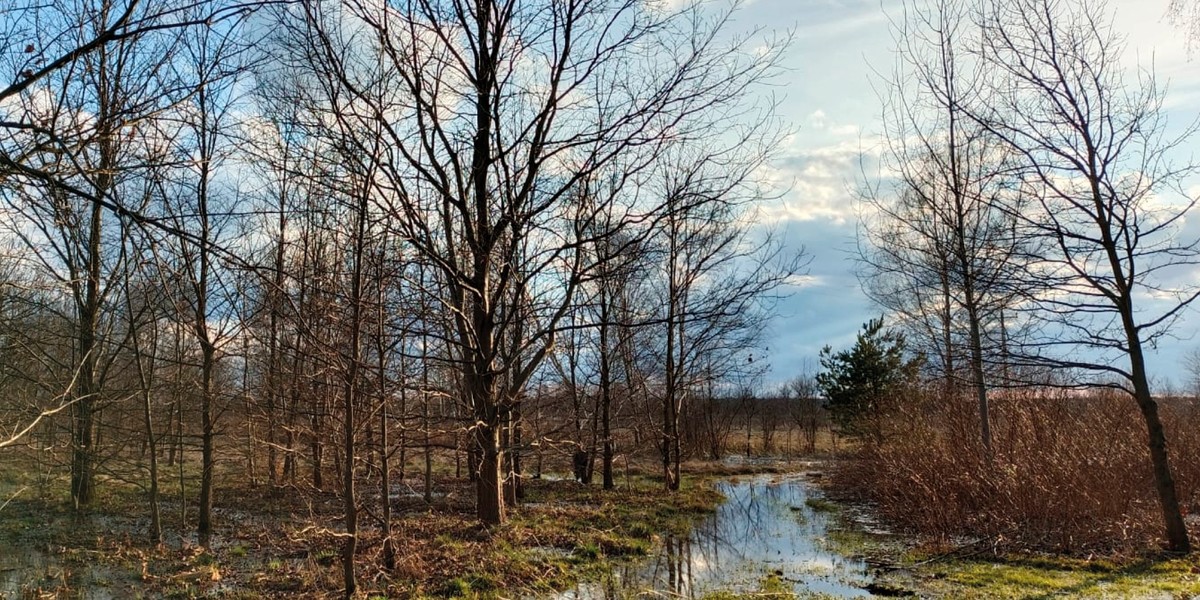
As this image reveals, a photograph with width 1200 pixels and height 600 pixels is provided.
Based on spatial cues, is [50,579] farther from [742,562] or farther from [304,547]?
[742,562]

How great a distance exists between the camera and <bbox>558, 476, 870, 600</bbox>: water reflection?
26.8 feet

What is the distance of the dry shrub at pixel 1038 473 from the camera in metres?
10.0

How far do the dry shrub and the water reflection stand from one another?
76.2 inches

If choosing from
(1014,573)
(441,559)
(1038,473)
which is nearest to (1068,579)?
(1014,573)

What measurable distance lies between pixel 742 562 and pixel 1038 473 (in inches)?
186

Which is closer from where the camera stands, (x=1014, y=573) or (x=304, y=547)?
(x=1014, y=573)

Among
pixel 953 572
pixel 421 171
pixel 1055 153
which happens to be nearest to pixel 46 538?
pixel 421 171

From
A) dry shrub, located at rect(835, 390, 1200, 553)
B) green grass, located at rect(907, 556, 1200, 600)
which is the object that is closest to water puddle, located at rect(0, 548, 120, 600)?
green grass, located at rect(907, 556, 1200, 600)

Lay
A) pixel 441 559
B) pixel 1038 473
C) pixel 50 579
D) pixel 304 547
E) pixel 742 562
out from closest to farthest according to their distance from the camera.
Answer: pixel 50 579, pixel 441 559, pixel 304 547, pixel 742 562, pixel 1038 473

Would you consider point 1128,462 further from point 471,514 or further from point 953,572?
point 471,514

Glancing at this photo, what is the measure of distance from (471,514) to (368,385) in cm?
627

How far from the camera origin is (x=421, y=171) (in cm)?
912

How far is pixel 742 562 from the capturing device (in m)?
9.76

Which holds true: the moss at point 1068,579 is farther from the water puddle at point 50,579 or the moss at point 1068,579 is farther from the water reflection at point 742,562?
the water puddle at point 50,579
